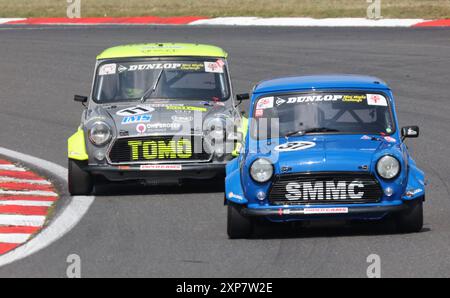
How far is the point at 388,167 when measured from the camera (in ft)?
33.4

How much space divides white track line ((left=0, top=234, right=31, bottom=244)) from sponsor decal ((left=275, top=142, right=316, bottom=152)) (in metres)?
2.33

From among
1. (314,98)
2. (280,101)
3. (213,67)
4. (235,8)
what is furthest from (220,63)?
(235,8)

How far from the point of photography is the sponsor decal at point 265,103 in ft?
36.7

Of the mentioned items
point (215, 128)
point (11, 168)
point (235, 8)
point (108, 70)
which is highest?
point (108, 70)

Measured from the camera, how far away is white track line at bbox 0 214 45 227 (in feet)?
37.2

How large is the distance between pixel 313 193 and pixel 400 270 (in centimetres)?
145

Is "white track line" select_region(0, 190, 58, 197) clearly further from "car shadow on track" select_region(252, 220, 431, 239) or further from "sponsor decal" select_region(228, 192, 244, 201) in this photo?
"sponsor decal" select_region(228, 192, 244, 201)

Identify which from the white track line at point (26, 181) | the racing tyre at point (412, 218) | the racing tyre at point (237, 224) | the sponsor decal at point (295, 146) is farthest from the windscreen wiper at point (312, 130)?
the white track line at point (26, 181)

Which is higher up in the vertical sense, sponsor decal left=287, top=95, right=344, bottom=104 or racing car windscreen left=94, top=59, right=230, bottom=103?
sponsor decal left=287, top=95, right=344, bottom=104

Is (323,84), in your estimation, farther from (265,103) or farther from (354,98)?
(265,103)

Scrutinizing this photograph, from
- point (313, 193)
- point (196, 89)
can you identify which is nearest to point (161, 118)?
point (196, 89)

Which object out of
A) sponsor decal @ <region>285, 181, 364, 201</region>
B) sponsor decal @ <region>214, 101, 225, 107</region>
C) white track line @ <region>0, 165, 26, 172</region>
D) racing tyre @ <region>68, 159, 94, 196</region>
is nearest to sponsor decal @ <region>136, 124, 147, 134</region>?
racing tyre @ <region>68, 159, 94, 196</region>

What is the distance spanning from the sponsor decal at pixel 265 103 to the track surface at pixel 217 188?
111 centimetres

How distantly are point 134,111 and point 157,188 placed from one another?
933 millimetres
